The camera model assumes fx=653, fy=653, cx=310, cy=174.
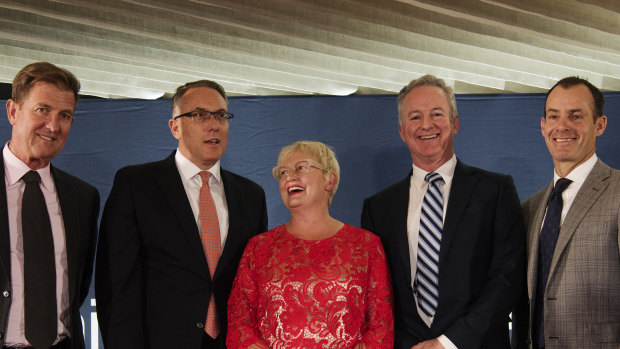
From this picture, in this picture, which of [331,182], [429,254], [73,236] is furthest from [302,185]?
[73,236]

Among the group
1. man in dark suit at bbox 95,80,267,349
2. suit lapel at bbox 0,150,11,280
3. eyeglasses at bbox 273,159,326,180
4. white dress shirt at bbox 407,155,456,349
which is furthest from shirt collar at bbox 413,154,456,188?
suit lapel at bbox 0,150,11,280

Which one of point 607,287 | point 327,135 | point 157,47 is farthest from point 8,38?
point 607,287

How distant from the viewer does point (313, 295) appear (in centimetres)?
265

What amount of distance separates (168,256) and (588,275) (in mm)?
1782

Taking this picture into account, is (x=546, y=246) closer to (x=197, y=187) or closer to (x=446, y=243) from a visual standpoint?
(x=446, y=243)

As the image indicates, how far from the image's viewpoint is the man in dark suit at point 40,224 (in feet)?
8.25

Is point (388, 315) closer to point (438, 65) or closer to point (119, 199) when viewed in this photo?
point (119, 199)

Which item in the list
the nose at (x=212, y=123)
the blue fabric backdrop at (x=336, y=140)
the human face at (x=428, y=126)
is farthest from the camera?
the blue fabric backdrop at (x=336, y=140)

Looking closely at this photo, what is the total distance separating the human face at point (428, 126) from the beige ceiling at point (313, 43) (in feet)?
2.32

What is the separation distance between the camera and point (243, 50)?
3.98m

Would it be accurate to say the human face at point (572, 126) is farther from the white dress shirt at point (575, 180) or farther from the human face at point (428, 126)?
the human face at point (428, 126)

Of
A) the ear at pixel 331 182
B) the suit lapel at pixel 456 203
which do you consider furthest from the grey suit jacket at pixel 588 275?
the ear at pixel 331 182

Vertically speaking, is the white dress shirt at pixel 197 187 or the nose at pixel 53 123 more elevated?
the nose at pixel 53 123

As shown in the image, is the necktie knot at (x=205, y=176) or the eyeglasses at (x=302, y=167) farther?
the necktie knot at (x=205, y=176)
